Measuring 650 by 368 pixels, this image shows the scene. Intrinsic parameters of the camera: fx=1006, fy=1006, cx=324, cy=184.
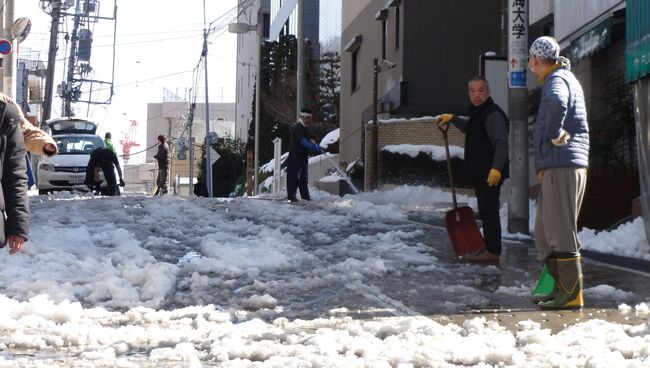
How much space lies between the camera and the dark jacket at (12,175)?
198 inches

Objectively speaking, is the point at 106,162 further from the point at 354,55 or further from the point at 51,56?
the point at 51,56

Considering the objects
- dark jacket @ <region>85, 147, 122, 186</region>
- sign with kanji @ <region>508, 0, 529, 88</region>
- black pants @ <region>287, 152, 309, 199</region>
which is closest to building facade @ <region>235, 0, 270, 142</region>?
dark jacket @ <region>85, 147, 122, 186</region>

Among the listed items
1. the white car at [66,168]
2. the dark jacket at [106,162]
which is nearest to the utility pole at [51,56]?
the white car at [66,168]

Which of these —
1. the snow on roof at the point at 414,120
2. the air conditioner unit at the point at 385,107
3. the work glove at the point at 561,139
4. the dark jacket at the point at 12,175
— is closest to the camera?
the dark jacket at the point at 12,175

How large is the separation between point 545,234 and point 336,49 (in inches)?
1323

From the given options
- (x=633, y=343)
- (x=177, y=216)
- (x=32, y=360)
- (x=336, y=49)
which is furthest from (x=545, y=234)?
(x=336, y=49)

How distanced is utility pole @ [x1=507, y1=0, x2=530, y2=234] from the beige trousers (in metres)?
5.43

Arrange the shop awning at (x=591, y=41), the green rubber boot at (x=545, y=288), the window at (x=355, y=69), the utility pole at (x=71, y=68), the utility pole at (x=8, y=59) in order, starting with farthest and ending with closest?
the utility pole at (x=71, y=68), the window at (x=355, y=69), the utility pole at (x=8, y=59), the shop awning at (x=591, y=41), the green rubber boot at (x=545, y=288)

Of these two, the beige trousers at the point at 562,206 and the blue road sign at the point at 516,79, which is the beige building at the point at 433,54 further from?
the beige trousers at the point at 562,206

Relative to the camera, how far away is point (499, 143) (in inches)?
356

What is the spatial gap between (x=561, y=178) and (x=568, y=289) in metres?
0.74

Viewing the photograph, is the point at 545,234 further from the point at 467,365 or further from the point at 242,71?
the point at 242,71

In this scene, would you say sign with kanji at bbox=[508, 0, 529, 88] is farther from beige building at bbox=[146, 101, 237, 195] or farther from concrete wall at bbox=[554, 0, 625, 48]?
beige building at bbox=[146, 101, 237, 195]

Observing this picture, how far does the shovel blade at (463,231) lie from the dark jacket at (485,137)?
1.36 ft
